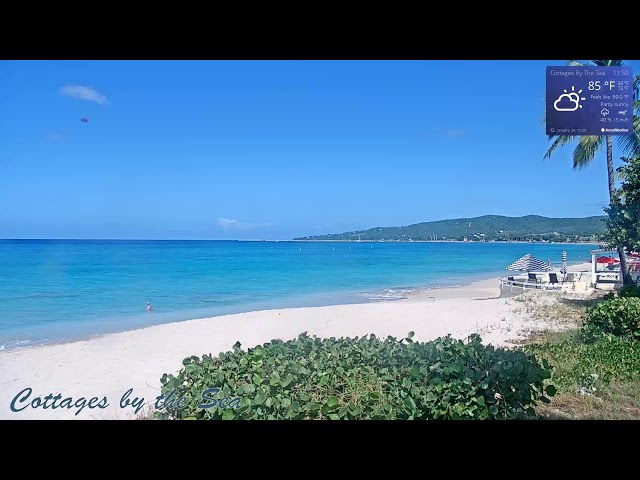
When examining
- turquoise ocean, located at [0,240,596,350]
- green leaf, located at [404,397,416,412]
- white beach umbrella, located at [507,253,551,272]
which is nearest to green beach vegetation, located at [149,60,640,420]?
green leaf, located at [404,397,416,412]

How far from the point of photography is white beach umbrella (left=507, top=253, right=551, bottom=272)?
6.54 metres

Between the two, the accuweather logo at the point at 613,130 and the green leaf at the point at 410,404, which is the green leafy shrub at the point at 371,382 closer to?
the green leaf at the point at 410,404

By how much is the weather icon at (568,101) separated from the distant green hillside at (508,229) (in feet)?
2.55

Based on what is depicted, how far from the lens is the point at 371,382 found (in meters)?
2.40

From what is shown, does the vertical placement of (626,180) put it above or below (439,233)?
above

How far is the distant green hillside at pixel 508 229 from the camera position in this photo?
10.2 ft

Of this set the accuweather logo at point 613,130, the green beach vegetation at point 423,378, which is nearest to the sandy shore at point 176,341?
the green beach vegetation at point 423,378
